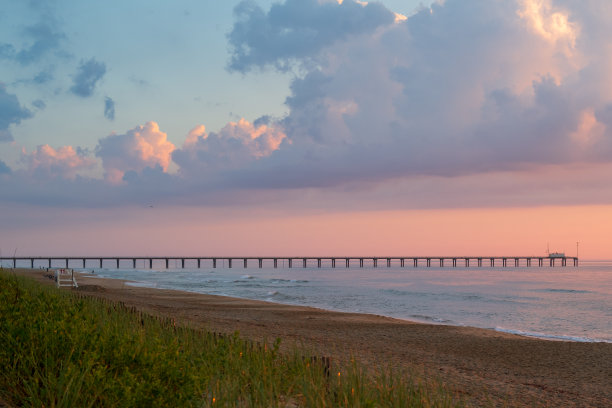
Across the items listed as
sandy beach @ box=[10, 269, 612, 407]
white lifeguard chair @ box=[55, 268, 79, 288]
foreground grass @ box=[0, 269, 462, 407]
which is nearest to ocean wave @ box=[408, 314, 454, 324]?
sandy beach @ box=[10, 269, 612, 407]

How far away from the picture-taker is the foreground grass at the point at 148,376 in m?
5.25

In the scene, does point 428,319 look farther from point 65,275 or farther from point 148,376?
point 148,376

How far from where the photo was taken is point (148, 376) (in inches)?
209

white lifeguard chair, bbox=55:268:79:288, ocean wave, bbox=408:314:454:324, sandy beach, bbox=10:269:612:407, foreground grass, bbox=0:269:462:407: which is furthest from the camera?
white lifeguard chair, bbox=55:268:79:288

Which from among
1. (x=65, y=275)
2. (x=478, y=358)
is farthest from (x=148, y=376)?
(x=65, y=275)

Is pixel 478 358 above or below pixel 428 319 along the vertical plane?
above

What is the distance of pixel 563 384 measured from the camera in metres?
10.8

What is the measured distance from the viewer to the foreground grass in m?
5.25

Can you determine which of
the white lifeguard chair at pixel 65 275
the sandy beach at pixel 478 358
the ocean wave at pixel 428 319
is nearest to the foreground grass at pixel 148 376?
the sandy beach at pixel 478 358

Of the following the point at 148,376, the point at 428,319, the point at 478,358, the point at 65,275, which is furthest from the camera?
the point at 65,275

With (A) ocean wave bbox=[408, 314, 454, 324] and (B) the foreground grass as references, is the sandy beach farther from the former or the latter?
(A) ocean wave bbox=[408, 314, 454, 324]

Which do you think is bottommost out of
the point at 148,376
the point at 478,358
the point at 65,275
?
the point at 478,358

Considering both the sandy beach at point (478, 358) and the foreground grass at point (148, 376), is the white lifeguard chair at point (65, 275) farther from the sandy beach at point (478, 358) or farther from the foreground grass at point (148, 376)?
the foreground grass at point (148, 376)

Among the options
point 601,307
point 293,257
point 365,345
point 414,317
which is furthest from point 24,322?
point 293,257
